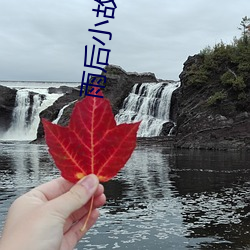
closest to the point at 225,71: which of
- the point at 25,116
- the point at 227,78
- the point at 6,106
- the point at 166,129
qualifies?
the point at 227,78

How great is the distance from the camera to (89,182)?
1885 mm

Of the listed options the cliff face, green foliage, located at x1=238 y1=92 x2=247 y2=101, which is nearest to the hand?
the cliff face

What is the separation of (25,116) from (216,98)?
111 feet

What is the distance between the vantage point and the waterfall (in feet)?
169

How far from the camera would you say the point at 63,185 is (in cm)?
211

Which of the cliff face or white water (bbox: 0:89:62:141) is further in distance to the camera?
white water (bbox: 0:89:62:141)

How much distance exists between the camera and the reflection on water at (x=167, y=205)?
1121 cm

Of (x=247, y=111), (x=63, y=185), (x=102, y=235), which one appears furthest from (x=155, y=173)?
(x=247, y=111)

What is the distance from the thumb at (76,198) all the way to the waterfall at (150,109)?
160 ft

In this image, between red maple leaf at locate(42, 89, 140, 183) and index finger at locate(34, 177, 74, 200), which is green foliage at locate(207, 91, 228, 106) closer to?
index finger at locate(34, 177, 74, 200)

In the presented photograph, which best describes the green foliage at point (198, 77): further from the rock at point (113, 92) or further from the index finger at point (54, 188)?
the index finger at point (54, 188)

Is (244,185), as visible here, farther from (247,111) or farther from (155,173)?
(247,111)

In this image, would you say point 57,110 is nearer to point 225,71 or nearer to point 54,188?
point 225,71

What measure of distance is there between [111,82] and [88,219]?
60.5 m
